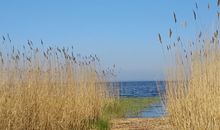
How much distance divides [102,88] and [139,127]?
207 cm

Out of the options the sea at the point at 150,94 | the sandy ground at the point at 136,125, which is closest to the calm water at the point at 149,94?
the sea at the point at 150,94

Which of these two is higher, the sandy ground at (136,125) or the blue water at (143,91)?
the blue water at (143,91)

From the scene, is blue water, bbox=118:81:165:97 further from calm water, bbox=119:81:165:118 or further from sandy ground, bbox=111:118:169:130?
sandy ground, bbox=111:118:169:130

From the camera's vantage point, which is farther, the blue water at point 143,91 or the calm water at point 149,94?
the calm water at point 149,94

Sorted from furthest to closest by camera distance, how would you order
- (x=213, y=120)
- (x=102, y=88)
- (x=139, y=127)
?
(x=102, y=88) → (x=139, y=127) → (x=213, y=120)

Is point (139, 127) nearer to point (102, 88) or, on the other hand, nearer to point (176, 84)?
point (102, 88)

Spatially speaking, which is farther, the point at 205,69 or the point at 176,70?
the point at 176,70

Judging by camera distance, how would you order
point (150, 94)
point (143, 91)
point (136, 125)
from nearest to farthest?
1. point (136, 125)
2. point (150, 94)
3. point (143, 91)

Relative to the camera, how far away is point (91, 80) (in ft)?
36.7

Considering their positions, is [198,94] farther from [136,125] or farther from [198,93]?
[136,125]

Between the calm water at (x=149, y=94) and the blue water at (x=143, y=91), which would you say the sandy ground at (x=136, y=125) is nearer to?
the calm water at (x=149, y=94)

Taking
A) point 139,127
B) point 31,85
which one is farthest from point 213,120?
point 139,127

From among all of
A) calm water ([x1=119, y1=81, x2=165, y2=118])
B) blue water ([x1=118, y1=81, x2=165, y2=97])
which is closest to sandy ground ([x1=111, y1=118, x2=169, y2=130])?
calm water ([x1=119, y1=81, x2=165, y2=118])

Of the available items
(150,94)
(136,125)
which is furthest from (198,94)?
(150,94)
